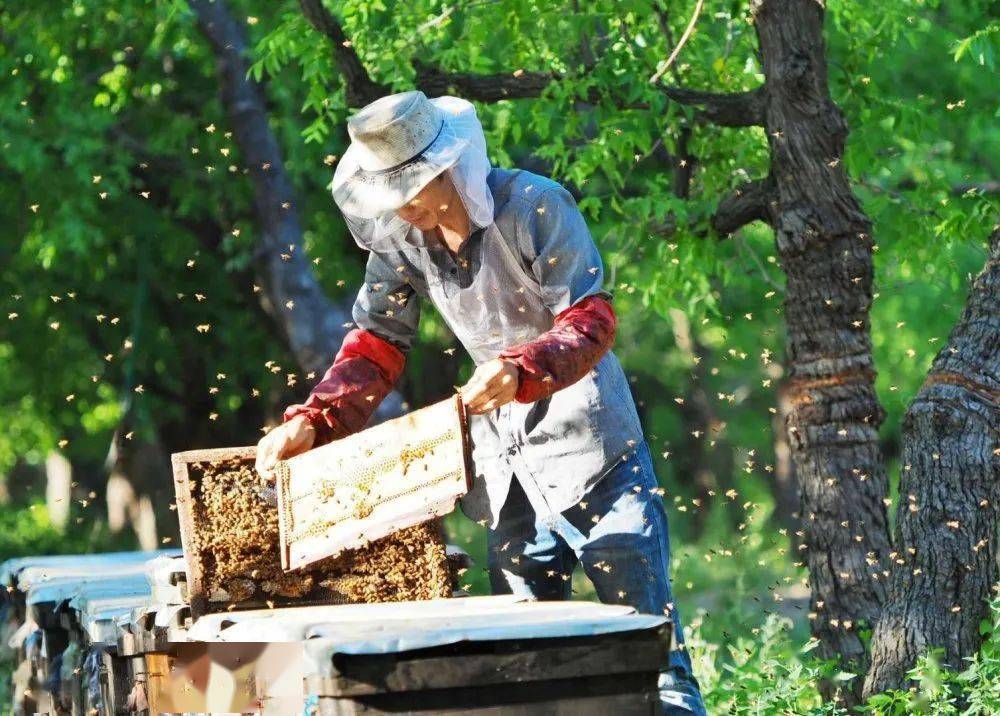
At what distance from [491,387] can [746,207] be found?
3.12m

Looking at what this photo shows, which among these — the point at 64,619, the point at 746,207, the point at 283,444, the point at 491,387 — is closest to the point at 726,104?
the point at 746,207

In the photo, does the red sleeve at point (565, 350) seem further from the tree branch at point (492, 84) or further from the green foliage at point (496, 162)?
the tree branch at point (492, 84)

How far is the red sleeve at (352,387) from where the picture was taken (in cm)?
404

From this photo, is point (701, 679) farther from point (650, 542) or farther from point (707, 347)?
point (707, 347)

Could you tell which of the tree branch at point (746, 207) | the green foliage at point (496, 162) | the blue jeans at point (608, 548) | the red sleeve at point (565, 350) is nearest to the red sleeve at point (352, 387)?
the blue jeans at point (608, 548)

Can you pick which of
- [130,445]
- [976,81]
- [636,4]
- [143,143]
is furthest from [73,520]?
[636,4]

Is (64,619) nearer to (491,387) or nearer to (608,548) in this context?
(608,548)

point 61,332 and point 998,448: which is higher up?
point 61,332

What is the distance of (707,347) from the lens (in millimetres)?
23062

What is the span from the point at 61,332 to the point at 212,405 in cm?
170

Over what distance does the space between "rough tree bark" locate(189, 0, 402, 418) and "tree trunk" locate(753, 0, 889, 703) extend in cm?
558

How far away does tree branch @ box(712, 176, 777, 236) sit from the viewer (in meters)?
6.00

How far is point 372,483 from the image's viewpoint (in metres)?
3.54

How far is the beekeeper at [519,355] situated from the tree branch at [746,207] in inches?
86.8
